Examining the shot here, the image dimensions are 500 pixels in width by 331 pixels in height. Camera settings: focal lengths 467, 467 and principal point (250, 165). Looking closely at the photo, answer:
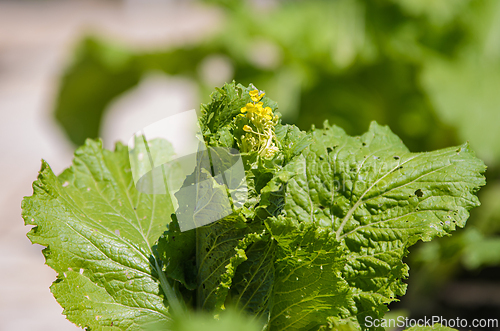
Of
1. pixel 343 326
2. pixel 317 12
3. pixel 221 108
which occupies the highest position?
pixel 317 12

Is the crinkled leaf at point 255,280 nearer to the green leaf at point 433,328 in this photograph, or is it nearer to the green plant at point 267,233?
the green plant at point 267,233

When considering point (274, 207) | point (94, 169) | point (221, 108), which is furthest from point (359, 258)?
point (94, 169)

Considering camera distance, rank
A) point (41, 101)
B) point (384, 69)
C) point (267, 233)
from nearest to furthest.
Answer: point (267, 233) < point (384, 69) < point (41, 101)

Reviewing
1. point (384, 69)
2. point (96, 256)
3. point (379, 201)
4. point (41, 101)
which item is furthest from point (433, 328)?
point (41, 101)

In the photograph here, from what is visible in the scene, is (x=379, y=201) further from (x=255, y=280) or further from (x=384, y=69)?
(x=384, y=69)

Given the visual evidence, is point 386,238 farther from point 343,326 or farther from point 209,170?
point 209,170

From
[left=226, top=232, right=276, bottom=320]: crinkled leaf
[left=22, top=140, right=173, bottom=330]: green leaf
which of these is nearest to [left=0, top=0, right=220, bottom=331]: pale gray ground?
[left=22, top=140, right=173, bottom=330]: green leaf
